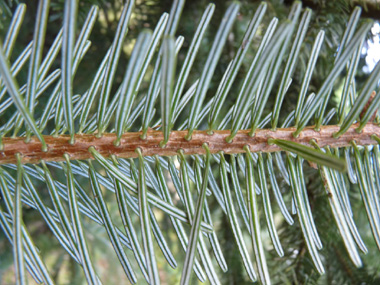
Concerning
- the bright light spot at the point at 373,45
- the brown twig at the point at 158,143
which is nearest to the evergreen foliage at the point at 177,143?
the brown twig at the point at 158,143

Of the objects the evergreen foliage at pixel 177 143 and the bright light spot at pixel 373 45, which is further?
the bright light spot at pixel 373 45

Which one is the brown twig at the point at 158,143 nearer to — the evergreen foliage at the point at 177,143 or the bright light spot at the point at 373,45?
the evergreen foliage at the point at 177,143

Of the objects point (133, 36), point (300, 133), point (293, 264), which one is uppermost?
point (133, 36)

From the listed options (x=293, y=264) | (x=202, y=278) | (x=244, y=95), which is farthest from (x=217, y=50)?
(x=293, y=264)

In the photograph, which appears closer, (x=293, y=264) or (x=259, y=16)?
(x=259, y=16)

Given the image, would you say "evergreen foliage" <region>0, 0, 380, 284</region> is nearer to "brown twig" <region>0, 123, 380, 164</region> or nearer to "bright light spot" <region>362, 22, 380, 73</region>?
"brown twig" <region>0, 123, 380, 164</region>

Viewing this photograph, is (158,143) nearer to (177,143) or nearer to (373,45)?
(177,143)

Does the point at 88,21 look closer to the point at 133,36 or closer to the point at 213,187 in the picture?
the point at 213,187

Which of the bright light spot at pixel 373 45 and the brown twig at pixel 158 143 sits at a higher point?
the bright light spot at pixel 373 45
